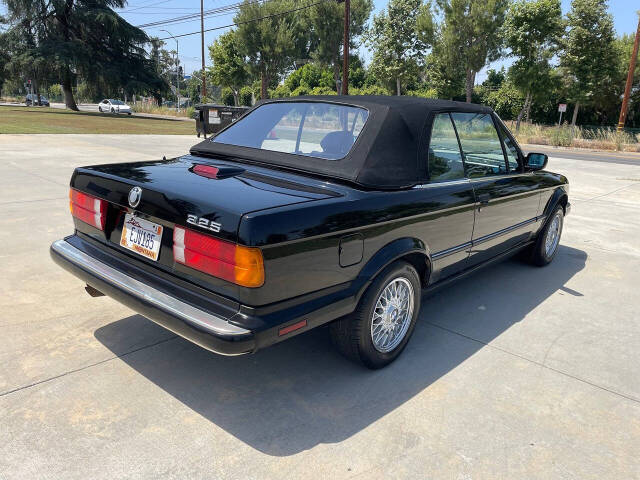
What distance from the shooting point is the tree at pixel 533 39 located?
1117 inches

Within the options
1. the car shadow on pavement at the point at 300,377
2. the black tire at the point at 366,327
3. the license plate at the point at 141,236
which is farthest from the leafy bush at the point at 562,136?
the license plate at the point at 141,236

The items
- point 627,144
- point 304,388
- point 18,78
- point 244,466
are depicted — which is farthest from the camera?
point 18,78

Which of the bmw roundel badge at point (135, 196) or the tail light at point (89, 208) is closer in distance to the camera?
the bmw roundel badge at point (135, 196)

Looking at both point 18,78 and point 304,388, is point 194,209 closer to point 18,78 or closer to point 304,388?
point 304,388

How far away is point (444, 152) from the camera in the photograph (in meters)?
3.34

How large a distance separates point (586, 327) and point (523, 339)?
65cm

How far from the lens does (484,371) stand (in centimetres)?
305

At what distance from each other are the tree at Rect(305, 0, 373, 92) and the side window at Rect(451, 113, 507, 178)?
148 feet

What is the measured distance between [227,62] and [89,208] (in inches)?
2049

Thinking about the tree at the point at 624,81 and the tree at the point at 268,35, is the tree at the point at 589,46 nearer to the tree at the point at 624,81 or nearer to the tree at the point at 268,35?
the tree at the point at 624,81

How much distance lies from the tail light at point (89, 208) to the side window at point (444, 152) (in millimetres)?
2024

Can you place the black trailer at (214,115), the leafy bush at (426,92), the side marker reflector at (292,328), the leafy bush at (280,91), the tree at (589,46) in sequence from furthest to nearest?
the leafy bush at (280,91) → the leafy bush at (426,92) → the tree at (589,46) → the black trailer at (214,115) → the side marker reflector at (292,328)

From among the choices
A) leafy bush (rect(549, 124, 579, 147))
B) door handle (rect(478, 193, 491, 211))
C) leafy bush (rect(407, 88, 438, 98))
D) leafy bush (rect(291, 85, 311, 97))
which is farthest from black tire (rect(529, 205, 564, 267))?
leafy bush (rect(291, 85, 311, 97))

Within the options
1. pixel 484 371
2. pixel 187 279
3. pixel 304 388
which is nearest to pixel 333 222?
pixel 187 279
